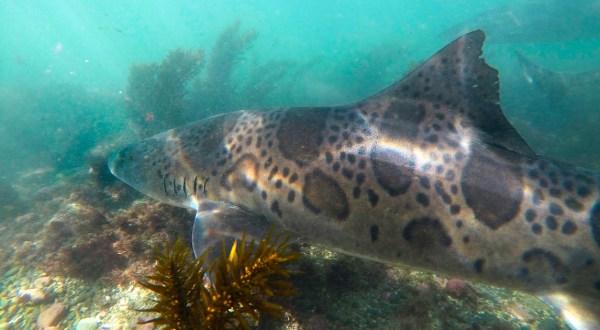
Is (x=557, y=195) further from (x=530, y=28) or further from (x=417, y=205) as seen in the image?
(x=530, y=28)

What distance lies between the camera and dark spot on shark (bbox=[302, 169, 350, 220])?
308 centimetres

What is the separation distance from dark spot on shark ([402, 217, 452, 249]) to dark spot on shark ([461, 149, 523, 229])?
0.32 m

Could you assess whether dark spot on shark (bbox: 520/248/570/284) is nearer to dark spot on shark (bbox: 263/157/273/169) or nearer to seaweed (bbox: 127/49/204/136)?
dark spot on shark (bbox: 263/157/273/169)

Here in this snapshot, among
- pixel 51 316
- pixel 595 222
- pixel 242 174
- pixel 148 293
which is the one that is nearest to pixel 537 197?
pixel 595 222

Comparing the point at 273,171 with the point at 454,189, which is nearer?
the point at 454,189

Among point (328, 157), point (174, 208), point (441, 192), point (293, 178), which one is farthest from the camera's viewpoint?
point (174, 208)

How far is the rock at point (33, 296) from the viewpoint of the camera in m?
4.10

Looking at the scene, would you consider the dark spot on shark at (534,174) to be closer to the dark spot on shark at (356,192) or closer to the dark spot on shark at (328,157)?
the dark spot on shark at (356,192)

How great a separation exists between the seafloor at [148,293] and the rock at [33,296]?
0.01 meters

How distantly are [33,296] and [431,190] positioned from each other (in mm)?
5198

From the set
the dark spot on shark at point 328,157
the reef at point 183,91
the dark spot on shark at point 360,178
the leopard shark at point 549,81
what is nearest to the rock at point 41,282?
the dark spot on shark at point 328,157

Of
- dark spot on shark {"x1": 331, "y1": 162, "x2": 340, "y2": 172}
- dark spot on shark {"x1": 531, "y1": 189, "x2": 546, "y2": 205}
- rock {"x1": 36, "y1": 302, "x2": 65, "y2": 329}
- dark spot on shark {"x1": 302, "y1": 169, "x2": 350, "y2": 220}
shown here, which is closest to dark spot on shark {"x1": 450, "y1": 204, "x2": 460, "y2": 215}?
dark spot on shark {"x1": 531, "y1": 189, "x2": 546, "y2": 205}

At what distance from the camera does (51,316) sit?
382cm

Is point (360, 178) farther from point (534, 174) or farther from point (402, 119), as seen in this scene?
point (534, 174)
